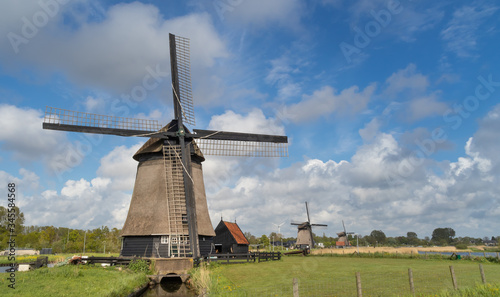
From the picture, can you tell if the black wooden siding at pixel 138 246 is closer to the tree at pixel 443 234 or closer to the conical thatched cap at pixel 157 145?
the conical thatched cap at pixel 157 145

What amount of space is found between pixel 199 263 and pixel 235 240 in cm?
1684

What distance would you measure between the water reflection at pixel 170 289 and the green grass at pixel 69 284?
2.58ft

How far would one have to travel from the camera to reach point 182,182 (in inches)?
819

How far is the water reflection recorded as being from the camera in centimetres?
1580

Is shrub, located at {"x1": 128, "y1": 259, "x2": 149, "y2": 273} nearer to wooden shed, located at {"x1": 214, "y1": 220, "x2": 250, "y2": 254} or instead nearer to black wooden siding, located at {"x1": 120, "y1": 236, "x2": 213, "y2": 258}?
black wooden siding, located at {"x1": 120, "y1": 236, "x2": 213, "y2": 258}


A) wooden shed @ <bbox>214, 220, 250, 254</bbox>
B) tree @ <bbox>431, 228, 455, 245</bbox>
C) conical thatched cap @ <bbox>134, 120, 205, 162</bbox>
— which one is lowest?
tree @ <bbox>431, 228, 455, 245</bbox>

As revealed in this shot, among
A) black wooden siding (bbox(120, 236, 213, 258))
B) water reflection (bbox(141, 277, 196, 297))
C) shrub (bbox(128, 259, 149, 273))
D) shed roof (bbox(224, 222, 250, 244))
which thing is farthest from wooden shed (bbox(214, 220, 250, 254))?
shrub (bbox(128, 259, 149, 273))

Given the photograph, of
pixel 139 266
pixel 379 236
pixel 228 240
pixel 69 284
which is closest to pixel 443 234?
pixel 379 236

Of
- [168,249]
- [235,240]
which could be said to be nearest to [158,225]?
[168,249]

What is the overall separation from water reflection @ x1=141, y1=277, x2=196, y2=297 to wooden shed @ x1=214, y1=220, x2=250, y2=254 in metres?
16.0

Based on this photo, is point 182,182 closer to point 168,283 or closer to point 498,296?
point 168,283

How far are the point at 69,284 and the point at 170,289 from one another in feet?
18.8

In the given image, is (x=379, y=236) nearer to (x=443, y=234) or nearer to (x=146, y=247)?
(x=443, y=234)

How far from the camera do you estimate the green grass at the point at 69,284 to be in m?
11.0
